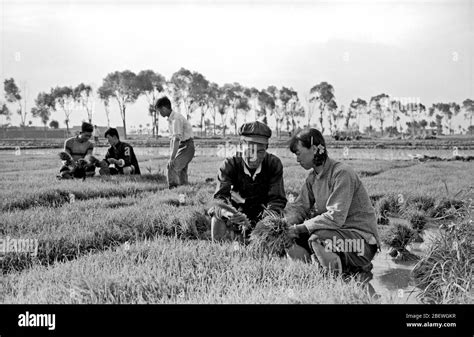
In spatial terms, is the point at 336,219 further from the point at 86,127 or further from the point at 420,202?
the point at 86,127

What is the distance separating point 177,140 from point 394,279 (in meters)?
4.56

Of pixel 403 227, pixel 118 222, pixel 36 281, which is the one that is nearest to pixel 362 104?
pixel 403 227

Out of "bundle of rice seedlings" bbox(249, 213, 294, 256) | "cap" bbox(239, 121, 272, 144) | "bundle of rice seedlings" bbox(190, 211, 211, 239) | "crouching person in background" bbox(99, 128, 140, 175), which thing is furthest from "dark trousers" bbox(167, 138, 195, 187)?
"bundle of rice seedlings" bbox(249, 213, 294, 256)

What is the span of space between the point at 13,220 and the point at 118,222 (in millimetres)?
1058

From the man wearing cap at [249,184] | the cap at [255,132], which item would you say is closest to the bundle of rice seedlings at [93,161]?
the man wearing cap at [249,184]

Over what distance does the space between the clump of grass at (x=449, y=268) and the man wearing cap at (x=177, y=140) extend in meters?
4.59

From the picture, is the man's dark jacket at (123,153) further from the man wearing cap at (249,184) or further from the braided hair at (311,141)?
the braided hair at (311,141)

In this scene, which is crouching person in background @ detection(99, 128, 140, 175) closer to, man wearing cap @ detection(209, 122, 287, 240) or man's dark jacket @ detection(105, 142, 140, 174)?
man's dark jacket @ detection(105, 142, 140, 174)

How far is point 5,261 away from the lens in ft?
12.1

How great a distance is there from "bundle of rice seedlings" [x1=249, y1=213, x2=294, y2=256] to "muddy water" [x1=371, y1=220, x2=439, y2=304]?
2.48 ft

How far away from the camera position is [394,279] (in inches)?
138

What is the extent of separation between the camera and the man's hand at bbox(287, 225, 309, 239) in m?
3.51
